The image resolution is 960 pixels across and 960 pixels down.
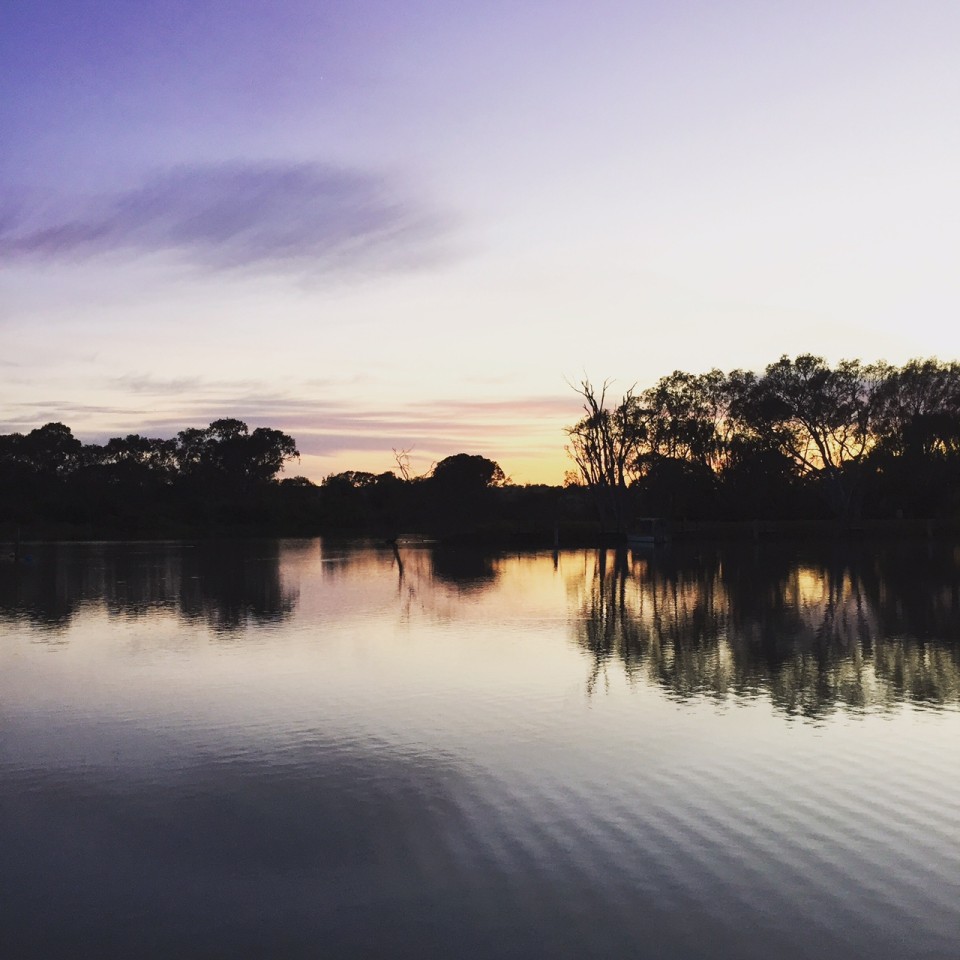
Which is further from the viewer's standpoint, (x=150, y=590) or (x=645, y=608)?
(x=150, y=590)

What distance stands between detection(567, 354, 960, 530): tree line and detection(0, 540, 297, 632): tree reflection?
44.9m

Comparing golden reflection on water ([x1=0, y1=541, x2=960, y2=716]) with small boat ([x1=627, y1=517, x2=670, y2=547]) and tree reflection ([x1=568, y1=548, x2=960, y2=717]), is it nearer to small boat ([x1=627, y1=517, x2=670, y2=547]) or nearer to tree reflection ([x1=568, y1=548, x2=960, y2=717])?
tree reflection ([x1=568, y1=548, x2=960, y2=717])

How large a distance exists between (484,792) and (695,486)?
8424cm

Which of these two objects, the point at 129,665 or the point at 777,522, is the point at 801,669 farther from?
the point at 777,522

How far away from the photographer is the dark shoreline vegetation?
8138cm

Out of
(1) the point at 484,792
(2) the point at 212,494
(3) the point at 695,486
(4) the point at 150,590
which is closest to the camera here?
(1) the point at 484,792

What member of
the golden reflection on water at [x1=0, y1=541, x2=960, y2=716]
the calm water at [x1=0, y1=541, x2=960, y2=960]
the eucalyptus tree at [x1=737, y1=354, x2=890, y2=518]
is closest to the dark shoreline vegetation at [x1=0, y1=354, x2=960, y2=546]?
the eucalyptus tree at [x1=737, y1=354, x2=890, y2=518]

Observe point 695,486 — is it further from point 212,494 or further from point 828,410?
point 212,494

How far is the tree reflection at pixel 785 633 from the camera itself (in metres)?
14.1

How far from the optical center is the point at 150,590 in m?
32.7

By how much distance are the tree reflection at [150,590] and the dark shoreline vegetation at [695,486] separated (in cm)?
3180

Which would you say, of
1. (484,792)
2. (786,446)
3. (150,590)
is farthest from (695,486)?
(484,792)

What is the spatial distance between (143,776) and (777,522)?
250 feet

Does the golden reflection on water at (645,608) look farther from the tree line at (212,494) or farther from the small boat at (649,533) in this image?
the tree line at (212,494)
